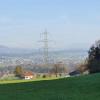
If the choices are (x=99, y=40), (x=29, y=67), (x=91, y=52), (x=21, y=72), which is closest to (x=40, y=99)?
(x=91, y=52)

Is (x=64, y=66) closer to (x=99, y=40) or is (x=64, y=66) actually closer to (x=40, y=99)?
(x=99, y=40)

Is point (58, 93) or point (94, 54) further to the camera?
point (94, 54)

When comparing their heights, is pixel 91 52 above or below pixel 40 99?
above

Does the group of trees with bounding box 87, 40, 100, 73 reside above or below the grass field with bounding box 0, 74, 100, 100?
above

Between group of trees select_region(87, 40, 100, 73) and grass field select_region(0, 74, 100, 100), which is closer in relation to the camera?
grass field select_region(0, 74, 100, 100)

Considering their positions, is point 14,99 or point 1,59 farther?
point 1,59

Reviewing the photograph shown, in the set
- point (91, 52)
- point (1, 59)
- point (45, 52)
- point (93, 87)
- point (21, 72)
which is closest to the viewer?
point (93, 87)

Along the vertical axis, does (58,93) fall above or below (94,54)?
below

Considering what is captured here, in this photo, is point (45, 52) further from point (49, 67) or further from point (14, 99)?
point (14, 99)

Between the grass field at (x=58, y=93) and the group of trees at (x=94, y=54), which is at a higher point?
the group of trees at (x=94, y=54)

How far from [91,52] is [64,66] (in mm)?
47388

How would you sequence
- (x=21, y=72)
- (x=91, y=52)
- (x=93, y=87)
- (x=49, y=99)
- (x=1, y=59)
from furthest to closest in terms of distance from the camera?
(x=1, y=59), (x=21, y=72), (x=91, y=52), (x=93, y=87), (x=49, y=99)

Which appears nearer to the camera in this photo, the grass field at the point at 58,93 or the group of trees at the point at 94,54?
the grass field at the point at 58,93

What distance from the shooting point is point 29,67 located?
13788 cm
